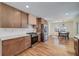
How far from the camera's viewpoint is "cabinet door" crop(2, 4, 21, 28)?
4.34 m

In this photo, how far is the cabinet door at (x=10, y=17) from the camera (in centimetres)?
434

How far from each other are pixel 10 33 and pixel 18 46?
0.89 meters

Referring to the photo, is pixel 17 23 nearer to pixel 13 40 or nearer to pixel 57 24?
pixel 13 40

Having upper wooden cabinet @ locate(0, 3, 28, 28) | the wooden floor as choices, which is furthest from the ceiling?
the wooden floor

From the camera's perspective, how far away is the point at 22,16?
6059 mm

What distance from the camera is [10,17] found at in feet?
15.7

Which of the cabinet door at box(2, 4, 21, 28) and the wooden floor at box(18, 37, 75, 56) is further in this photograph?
the wooden floor at box(18, 37, 75, 56)

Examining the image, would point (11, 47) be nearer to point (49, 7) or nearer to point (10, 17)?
point (10, 17)

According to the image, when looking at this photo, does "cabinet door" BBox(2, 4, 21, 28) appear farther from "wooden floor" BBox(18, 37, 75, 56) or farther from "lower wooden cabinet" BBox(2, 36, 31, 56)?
"wooden floor" BBox(18, 37, 75, 56)

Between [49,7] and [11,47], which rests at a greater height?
[49,7]

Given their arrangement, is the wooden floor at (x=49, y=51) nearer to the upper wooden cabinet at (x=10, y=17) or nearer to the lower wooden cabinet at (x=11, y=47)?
the lower wooden cabinet at (x=11, y=47)

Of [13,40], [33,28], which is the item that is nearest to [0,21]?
[13,40]

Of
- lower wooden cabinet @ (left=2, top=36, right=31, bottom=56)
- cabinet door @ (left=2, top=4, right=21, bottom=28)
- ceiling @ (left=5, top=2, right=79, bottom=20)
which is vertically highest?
ceiling @ (left=5, top=2, right=79, bottom=20)

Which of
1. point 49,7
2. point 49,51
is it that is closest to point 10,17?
point 49,7
